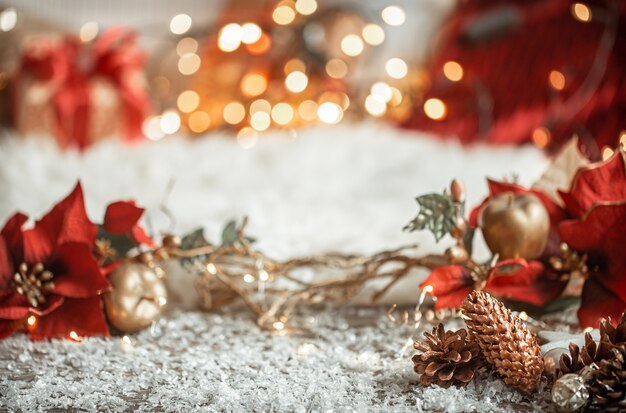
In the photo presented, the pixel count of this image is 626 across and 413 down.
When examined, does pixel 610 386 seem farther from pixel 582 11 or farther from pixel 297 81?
pixel 297 81

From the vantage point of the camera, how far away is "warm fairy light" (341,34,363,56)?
144cm

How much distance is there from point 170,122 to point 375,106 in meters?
0.45

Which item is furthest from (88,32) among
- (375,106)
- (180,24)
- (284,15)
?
(375,106)

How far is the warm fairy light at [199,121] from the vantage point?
59.1 inches

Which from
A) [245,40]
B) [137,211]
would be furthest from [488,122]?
[137,211]

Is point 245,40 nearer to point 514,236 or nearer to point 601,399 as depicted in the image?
point 514,236

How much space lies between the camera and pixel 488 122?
1.23 metres

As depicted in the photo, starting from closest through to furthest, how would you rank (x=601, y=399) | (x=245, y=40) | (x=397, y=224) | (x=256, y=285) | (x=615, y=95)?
1. (x=601, y=399)
2. (x=256, y=285)
3. (x=397, y=224)
4. (x=615, y=95)
5. (x=245, y=40)

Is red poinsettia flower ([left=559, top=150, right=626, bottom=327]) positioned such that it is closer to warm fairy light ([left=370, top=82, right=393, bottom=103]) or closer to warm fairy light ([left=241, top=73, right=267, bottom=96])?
warm fairy light ([left=370, top=82, right=393, bottom=103])

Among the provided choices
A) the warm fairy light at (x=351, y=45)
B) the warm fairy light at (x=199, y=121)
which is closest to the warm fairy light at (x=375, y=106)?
the warm fairy light at (x=351, y=45)

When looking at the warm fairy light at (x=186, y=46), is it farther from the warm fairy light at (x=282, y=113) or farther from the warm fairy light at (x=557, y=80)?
the warm fairy light at (x=557, y=80)

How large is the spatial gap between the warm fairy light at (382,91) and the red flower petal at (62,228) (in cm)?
97

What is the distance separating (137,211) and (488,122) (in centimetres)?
86

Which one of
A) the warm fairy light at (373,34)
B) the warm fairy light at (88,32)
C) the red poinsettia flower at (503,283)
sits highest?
the warm fairy light at (88,32)
